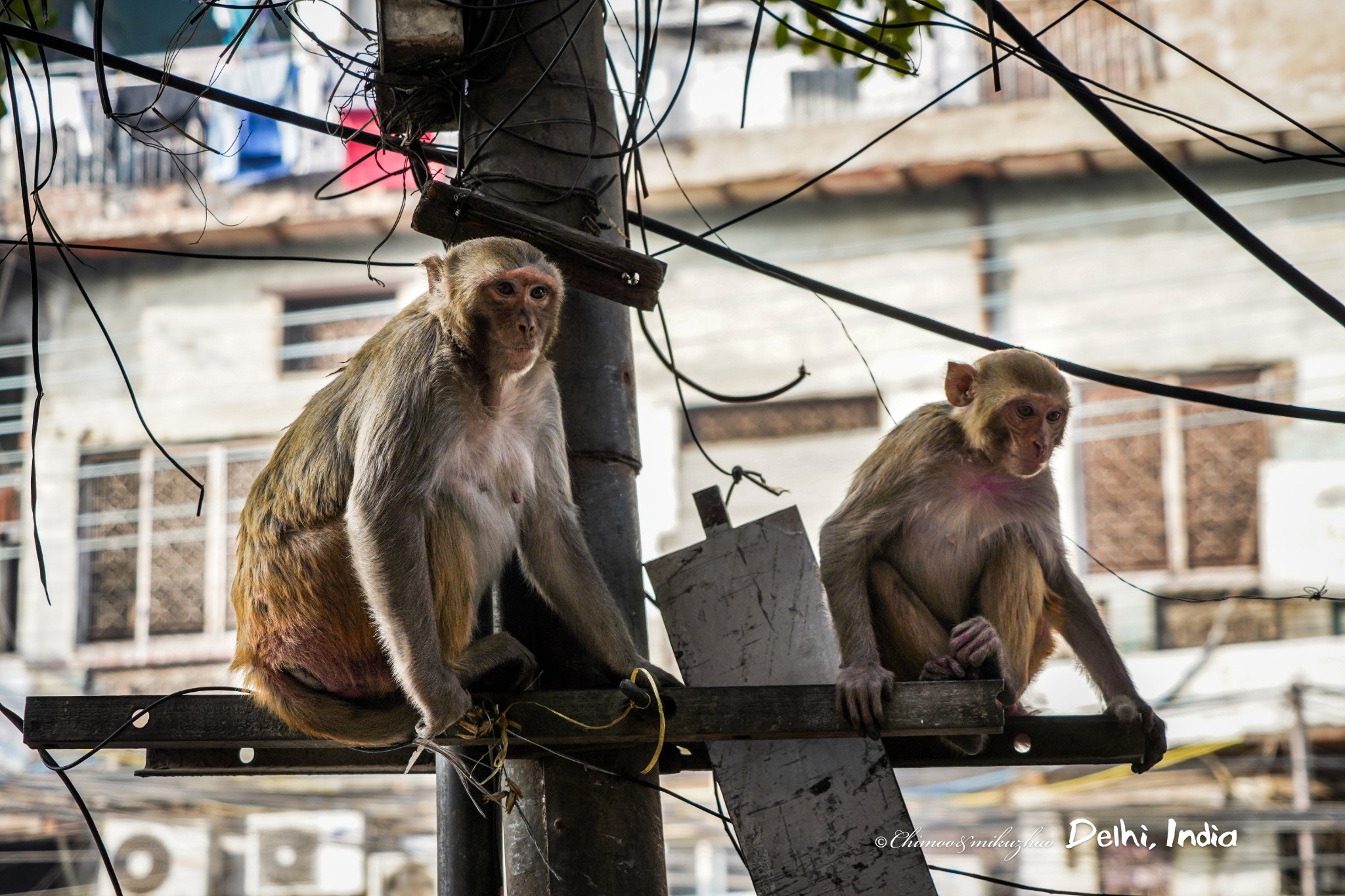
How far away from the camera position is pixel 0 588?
1549 cm

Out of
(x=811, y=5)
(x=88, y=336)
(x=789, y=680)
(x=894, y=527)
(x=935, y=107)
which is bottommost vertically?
(x=789, y=680)

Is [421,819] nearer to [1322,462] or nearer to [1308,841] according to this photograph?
[1308,841]

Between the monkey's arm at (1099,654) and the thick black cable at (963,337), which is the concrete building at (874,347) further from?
the thick black cable at (963,337)

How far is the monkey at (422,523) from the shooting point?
3277mm

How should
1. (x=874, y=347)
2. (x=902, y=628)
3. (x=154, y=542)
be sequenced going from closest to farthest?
(x=902, y=628) → (x=874, y=347) → (x=154, y=542)

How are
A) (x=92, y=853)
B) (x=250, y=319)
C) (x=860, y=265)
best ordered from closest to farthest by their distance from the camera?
(x=92, y=853)
(x=860, y=265)
(x=250, y=319)

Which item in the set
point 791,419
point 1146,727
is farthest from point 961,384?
point 791,419

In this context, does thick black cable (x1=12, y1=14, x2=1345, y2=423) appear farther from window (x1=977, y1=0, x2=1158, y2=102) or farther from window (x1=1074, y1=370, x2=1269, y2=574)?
window (x1=977, y1=0, x2=1158, y2=102)

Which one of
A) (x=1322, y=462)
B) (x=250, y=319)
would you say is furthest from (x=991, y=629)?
(x=250, y=319)

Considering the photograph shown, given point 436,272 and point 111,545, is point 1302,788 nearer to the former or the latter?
point 436,272

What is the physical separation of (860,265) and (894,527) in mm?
10926

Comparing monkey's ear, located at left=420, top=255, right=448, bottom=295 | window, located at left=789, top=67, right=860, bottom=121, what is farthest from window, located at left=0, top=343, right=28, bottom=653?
monkey's ear, located at left=420, top=255, right=448, bottom=295

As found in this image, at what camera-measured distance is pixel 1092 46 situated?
1448cm

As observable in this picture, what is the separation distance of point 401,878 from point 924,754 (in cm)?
1135
